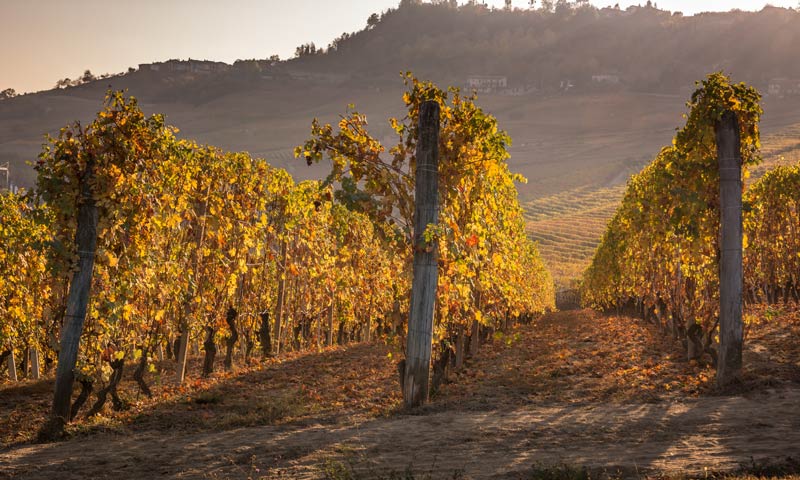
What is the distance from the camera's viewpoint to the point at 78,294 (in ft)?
30.5

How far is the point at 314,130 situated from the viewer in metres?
10.6

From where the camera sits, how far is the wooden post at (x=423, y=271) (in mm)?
10086

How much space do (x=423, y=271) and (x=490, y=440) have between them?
319cm

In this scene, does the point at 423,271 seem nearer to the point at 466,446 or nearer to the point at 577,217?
the point at 466,446

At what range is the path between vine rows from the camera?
6.62m

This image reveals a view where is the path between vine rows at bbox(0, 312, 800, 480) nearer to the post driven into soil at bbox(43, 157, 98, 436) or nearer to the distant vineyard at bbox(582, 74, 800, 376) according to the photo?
the post driven into soil at bbox(43, 157, 98, 436)

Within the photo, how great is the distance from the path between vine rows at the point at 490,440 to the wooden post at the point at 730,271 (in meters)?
0.64

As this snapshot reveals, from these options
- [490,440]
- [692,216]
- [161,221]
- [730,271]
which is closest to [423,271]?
[490,440]

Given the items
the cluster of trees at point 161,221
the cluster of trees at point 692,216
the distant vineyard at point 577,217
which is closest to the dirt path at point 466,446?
the cluster of trees at point 161,221

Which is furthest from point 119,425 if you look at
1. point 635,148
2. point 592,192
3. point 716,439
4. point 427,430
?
point 635,148

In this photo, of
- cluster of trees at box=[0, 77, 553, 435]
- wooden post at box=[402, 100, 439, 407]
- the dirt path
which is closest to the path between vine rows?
the dirt path

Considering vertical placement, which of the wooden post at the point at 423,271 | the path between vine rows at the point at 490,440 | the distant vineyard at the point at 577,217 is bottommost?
the distant vineyard at the point at 577,217

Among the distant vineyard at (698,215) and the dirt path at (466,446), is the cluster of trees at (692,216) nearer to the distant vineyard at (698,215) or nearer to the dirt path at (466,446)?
the distant vineyard at (698,215)

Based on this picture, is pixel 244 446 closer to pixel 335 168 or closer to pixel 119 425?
pixel 119 425
